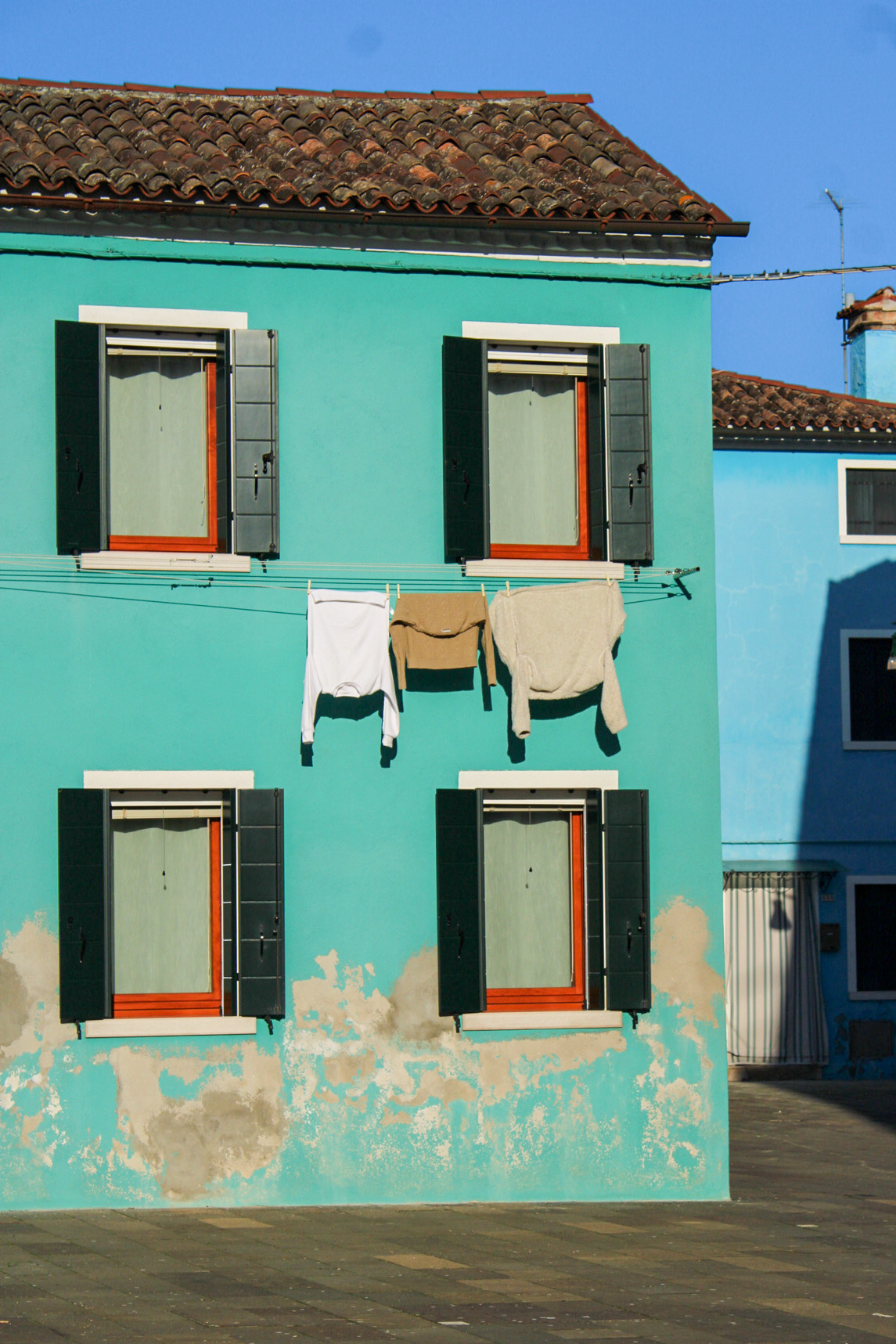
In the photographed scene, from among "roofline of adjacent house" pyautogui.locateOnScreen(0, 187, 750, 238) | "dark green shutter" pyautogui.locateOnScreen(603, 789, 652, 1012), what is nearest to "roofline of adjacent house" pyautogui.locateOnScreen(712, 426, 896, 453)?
"roofline of adjacent house" pyautogui.locateOnScreen(0, 187, 750, 238)

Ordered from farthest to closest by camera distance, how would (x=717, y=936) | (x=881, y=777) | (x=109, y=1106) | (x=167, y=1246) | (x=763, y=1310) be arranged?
(x=881, y=777) < (x=717, y=936) < (x=109, y=1106) < (x=167, y=1246) < (x=763, y=1310)

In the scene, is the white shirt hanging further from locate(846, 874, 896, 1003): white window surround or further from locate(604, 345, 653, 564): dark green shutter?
locate(846, 874, 896, 1003): white window surround

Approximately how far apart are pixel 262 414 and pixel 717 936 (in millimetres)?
5118

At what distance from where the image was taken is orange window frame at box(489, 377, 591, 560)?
1341cm

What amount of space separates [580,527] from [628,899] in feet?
9.30

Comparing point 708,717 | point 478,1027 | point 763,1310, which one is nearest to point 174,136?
point 708,717

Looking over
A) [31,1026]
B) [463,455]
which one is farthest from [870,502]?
[31,1026]

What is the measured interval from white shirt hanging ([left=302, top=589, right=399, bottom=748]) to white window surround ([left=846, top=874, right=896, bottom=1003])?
1468 cm

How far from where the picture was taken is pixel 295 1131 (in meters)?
12.5

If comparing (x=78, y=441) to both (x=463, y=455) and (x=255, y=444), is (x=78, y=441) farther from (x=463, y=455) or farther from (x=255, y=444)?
(x=463, y=455)

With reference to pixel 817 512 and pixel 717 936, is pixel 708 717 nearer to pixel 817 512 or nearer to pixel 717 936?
pixel 717 936

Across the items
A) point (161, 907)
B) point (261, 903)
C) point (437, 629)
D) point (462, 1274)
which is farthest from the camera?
point (437, 629)

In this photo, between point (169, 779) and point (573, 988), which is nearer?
point (169, 779)

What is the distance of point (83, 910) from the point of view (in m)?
12.2
